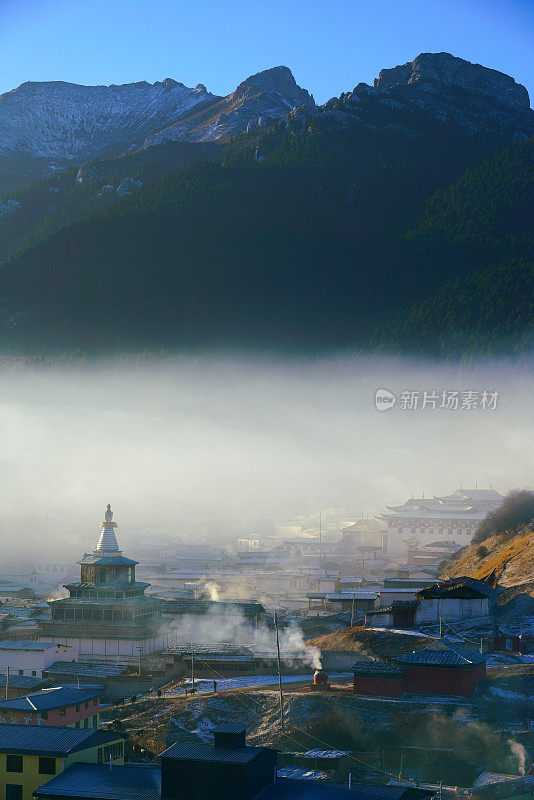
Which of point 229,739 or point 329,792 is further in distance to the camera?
point 229,739

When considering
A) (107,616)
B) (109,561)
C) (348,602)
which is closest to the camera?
(107,616)

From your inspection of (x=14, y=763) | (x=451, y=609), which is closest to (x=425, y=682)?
(x=451, y=609)

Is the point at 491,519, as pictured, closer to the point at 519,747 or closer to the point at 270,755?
the point at 519,747

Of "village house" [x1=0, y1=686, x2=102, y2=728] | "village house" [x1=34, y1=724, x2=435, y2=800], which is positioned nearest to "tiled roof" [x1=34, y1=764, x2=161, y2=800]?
"village house" [x1=34, y1=724, x2=435, y2=800]

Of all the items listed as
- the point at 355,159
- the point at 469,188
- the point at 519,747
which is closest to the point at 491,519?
the point at 519,747

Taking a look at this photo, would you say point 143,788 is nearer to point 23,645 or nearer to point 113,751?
point 113,751

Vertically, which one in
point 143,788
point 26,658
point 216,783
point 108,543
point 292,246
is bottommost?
point 26,658
